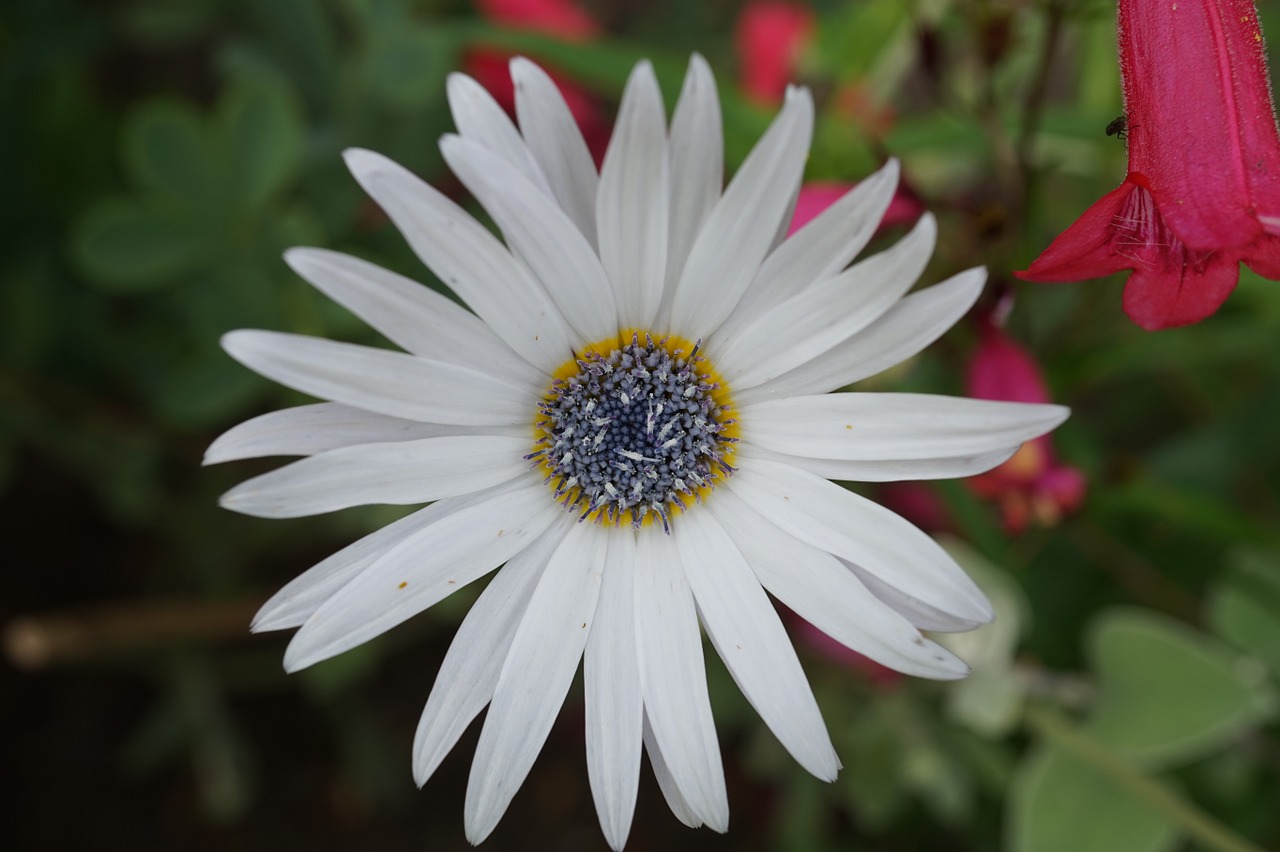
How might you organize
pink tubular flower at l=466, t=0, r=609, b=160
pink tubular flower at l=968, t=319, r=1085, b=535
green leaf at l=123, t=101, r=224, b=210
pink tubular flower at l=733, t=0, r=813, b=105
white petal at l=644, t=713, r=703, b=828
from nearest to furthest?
white petal at l=644, t=713, r=703, b=828 → pink tubular flower at l=968, t=319, r=1085, b=535 → green leaf at l=123, t=101, r=224, b=210 → pink tubular flower at l=466, t=0, r=609, b=160 → pink tubular flower at l=733, t=0, r=813, b=105

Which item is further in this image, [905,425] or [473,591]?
[473,591]

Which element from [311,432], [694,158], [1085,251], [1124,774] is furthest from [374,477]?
[1124,774]

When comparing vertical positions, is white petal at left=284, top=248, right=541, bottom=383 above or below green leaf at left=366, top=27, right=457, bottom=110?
below

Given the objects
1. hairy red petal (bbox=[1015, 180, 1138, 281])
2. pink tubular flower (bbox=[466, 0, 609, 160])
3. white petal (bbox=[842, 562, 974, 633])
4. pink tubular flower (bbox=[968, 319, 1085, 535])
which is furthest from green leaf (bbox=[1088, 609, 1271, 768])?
pink tubular flower (bbox=[466, 0, 609, 160])

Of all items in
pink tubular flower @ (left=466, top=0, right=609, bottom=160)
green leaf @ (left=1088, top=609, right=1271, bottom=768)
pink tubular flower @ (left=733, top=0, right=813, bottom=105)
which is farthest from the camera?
pink tubular flower @ (left=733, top=0, right=813, bottom=105)

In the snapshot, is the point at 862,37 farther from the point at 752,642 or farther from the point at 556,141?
the point at 752,642

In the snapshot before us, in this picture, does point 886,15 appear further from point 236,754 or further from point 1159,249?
point 236,754

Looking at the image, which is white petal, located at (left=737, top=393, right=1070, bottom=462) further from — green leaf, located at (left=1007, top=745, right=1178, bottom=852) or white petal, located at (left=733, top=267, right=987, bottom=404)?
green leaf, located at (left=1007, top=745, right=1178, bottom=852)
